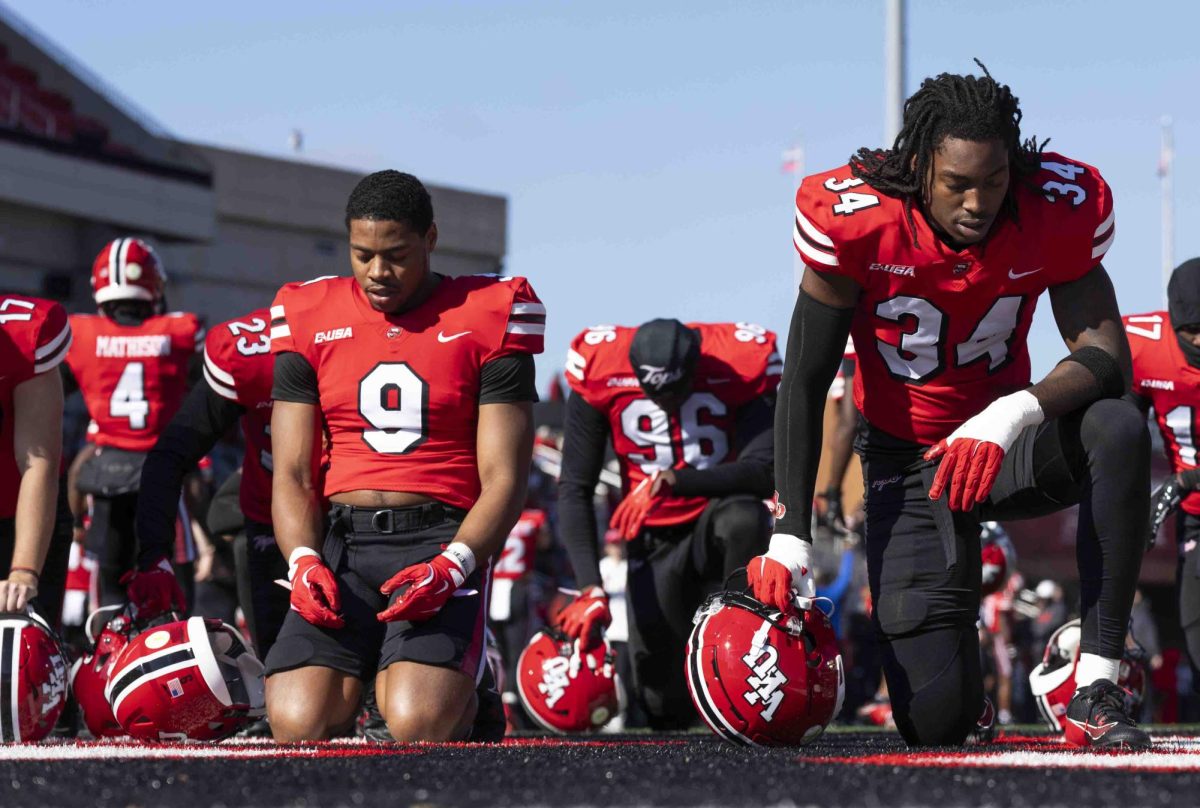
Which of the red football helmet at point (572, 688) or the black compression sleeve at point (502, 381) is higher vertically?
the black compression sleeve at point (502, 381)

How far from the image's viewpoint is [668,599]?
6.88m

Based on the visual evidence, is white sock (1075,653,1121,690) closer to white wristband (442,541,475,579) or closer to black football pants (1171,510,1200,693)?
white wristband (442,541,475,579)

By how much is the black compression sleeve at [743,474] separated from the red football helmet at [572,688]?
2.68 feet

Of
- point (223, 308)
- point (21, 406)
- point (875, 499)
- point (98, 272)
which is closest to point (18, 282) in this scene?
point (223, 308)

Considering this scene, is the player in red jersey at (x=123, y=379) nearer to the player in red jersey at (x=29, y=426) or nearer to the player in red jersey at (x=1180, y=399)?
the player in red jersey at (x=29, y=426)

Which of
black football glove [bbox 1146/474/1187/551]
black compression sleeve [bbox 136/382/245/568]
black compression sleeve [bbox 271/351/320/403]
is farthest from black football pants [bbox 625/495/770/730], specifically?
black compression sleeve [bbox 271/351/320/403]

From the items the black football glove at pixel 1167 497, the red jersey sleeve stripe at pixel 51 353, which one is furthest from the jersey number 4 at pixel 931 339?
the red jersey sleeve stripe at pixel 51 353

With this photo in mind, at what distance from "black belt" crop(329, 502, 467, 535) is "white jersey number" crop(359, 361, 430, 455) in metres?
0.17

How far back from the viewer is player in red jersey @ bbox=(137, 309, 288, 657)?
5621mm

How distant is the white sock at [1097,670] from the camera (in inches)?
159

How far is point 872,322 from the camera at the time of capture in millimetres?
4480

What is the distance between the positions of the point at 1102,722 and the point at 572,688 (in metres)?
3.25

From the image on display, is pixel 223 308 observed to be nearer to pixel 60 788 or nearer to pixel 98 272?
pixel 98 272

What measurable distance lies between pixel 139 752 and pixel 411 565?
121cm
